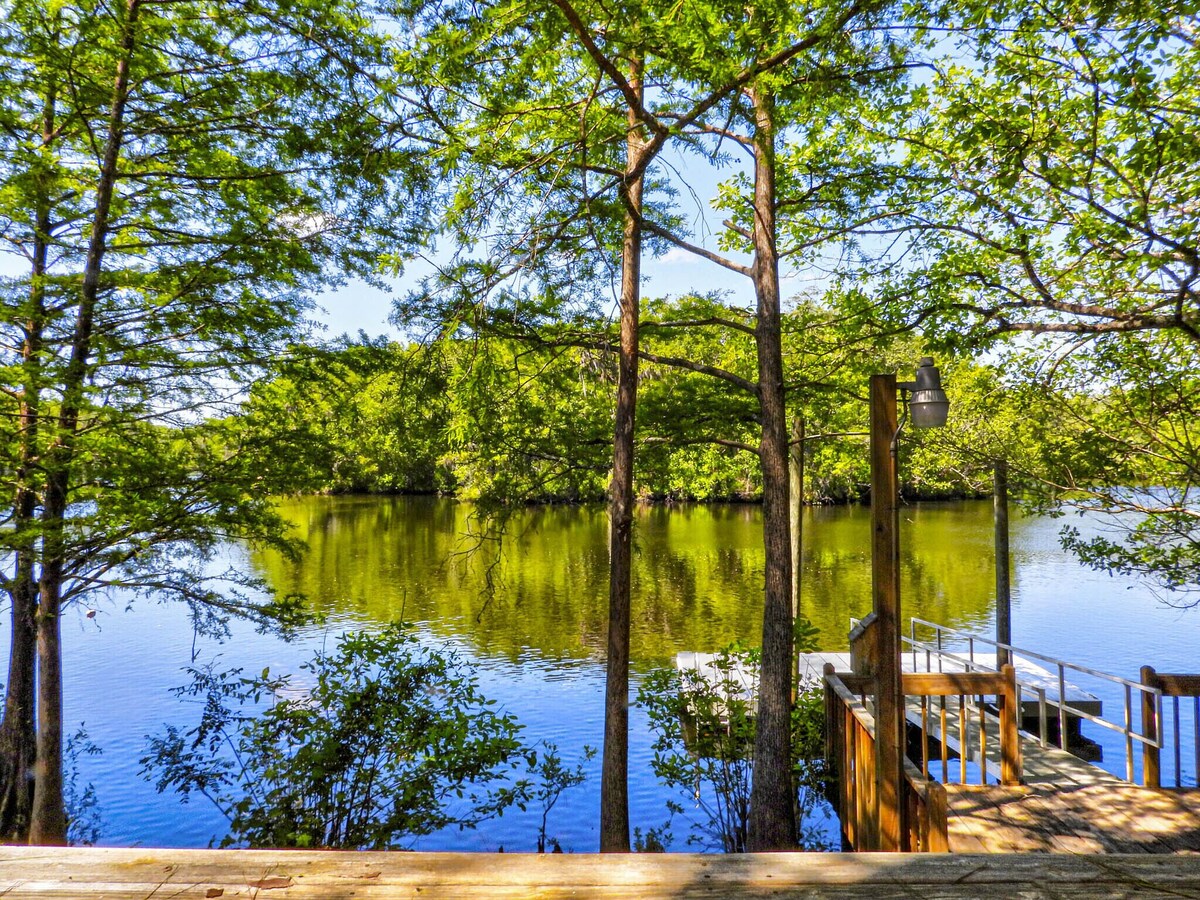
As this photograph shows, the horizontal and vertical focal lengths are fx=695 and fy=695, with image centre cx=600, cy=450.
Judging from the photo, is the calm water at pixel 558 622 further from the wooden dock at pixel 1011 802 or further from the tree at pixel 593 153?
the wooden dock at pixel 1011 802

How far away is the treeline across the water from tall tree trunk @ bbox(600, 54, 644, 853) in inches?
14.4

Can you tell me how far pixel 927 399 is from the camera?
13.5ft

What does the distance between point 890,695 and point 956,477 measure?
23.9 ft

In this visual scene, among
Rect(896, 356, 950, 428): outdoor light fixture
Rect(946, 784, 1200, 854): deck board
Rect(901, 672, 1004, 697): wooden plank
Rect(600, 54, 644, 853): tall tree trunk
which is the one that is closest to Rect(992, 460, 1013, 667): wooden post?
Rect(946, 784, 1200, 854): deck board

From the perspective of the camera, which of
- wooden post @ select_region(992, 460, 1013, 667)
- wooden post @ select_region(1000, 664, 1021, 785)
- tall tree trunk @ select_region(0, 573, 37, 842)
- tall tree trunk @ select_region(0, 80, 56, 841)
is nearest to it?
wooden post @ select_region(1000, 664, 1021, 785)

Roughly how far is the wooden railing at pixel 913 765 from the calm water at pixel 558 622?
2804 mm

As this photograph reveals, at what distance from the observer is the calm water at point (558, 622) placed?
340 inches

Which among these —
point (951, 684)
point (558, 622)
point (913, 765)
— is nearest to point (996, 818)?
point (951, 684)

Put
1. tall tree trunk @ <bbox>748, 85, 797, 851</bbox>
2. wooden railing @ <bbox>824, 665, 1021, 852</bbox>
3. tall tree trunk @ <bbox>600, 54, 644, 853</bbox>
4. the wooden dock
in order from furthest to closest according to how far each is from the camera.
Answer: tall tree trunk @ <bbox>748, 85, 797, 851</bbox>
tall tree trunk @ <bbox>600, 54, 644, 853</bbox>
the wooden dock
wooden railing @ <bbox>824, 665, 1021, 852</bbox>

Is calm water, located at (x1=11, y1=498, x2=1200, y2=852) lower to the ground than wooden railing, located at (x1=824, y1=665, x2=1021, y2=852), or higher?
lower

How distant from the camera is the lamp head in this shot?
160 inches

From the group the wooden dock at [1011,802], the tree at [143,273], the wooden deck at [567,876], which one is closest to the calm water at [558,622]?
the tree at [143,273]

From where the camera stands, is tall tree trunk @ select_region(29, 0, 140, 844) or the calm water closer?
tall tree trunk @ select_region(29, 0, 140, 844)

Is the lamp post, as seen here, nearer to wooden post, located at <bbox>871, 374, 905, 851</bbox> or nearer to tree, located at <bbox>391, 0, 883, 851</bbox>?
wooden post, located at <bbox>871, 374, 905, 851</bbox>
